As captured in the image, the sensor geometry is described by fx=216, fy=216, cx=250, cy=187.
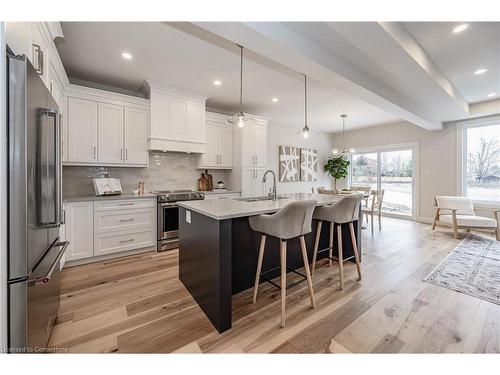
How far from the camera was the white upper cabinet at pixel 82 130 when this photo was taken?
2955mm

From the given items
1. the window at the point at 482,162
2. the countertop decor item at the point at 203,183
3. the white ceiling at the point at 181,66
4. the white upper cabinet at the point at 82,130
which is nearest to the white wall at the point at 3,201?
the white ceiling at the point at 181,66

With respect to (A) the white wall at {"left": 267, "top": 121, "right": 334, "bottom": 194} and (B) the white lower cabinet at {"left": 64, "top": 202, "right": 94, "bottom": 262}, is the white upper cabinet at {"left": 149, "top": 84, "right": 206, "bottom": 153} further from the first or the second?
(A) the white wall at {"left": 267, "top": 121, "right": 334, "bottom": 194}

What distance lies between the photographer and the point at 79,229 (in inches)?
111

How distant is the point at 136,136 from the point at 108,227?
145cm

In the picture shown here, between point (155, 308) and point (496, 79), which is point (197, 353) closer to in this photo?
point (155, 308)

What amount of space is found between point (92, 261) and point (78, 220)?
603 mm

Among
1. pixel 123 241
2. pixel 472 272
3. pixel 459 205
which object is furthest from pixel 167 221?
pixel 459 205

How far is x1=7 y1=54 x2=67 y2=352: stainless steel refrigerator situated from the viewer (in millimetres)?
1059

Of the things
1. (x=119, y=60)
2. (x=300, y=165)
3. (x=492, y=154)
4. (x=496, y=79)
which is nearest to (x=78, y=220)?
(x=119, y=60)

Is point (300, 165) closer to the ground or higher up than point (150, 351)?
higher up

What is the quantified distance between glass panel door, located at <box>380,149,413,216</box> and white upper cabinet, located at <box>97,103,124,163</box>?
253 inches

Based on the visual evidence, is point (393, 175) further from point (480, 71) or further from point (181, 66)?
point (181, 66)

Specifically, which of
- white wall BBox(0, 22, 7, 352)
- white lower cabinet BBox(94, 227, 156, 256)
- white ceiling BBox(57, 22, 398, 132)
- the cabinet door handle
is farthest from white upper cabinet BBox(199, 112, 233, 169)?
white wall BBox(0, 22, 7, 352)
